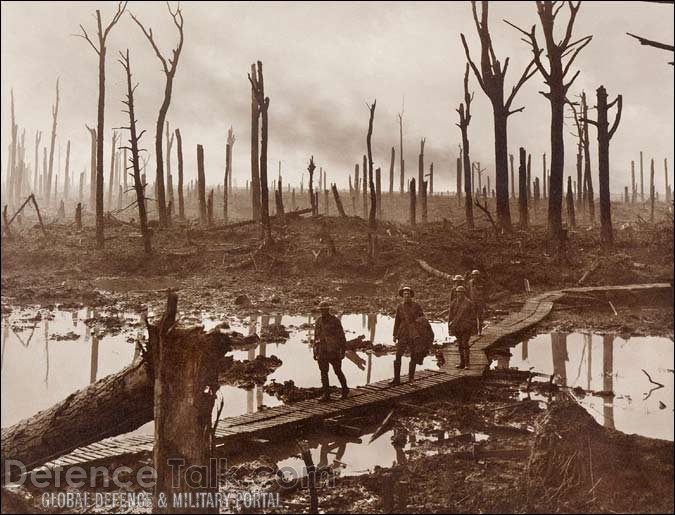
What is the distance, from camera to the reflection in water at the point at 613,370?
320 inches

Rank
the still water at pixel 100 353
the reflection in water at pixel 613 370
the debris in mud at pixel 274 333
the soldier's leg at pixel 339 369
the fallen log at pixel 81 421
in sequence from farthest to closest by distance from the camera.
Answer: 1. the debris in mud at pixel 274 333
2. the still water at pixel 100 353
3. the soldier's leg at pixel 339 369
4. the reflection in water at pixel 613 370
5. the fallen log at pixel 81 421

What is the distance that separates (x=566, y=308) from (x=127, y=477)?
12.4m

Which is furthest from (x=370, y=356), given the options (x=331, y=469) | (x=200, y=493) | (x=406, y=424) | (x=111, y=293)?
(x=111, y=293)

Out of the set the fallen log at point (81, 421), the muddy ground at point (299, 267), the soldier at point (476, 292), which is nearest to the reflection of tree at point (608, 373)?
the muddy ground at point (299, 267)

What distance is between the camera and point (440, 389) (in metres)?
9.47

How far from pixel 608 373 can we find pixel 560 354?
165cm

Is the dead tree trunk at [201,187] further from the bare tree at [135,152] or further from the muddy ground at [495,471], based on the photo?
the muddy ground at [495,471]

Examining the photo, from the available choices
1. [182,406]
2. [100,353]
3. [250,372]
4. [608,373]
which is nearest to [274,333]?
[250,372]

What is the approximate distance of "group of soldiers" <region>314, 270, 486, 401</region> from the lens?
8.23 metres

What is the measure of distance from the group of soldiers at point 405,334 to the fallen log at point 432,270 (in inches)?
313

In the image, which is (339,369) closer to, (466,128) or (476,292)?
(476,292)

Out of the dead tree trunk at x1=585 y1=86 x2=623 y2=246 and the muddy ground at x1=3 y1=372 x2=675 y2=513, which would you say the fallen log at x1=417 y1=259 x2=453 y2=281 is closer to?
the dead tree trunk at x1=585 y1=86 x2=623 y2=246

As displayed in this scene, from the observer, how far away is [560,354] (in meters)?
12.1

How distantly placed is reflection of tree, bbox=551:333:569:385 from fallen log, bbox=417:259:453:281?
542cm
